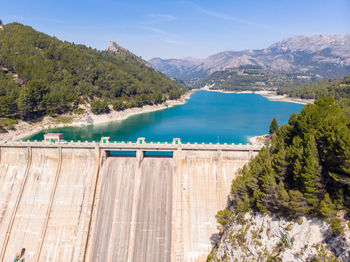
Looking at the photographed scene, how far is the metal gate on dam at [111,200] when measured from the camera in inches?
1158

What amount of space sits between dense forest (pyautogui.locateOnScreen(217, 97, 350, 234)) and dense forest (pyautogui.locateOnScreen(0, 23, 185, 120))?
69.7 m

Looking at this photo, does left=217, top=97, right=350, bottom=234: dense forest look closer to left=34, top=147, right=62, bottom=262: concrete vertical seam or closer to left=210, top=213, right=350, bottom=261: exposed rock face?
left=210, top=213, right=350, bottom=261: exposed rock face

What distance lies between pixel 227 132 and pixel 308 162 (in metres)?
54.6

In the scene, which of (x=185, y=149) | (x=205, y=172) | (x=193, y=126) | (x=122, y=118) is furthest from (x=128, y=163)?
(x=122, y=118)

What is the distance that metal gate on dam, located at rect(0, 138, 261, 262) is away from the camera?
96.5 ft

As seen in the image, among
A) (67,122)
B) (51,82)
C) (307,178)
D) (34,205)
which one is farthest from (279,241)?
(51,82)

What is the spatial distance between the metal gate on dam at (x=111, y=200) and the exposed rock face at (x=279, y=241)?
16.0ft

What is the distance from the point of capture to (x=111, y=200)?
1254 inches

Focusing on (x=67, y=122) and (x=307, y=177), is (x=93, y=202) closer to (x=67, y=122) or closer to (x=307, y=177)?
(x=307, y=177)

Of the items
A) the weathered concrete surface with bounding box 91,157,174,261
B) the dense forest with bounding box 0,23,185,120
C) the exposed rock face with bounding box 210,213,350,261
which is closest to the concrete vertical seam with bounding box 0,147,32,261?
the weathered concrete surface with bounding box 91,157,174,261

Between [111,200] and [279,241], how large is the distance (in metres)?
20.3

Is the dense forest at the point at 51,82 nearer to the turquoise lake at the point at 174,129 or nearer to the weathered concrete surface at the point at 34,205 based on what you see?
the turquoise lake at the point at 174,129

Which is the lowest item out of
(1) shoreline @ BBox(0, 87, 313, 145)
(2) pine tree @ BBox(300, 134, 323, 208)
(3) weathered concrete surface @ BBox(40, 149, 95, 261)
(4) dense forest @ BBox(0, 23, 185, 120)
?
(3) weathered concrete surface @ BBox(40, 149, 95, 261)

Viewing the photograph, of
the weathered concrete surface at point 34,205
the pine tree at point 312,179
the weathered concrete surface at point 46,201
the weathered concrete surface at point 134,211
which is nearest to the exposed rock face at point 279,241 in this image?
the pine tree at point 312,179
